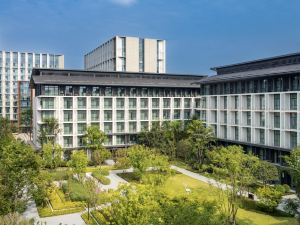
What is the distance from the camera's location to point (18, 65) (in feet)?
363

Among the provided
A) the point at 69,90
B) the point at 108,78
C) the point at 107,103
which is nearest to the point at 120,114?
the point at 107,103

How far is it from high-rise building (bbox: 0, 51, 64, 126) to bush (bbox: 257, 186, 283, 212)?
88.2 meters

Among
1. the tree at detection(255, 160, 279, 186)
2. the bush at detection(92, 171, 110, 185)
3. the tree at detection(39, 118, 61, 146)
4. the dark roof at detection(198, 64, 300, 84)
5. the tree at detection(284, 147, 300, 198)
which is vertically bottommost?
the bush at detection(92, 171, 110, 185)

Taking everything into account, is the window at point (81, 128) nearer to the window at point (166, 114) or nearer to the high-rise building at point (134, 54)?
the window at point (166, 114)

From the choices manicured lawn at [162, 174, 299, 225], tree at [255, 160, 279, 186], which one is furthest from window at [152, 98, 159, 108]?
tree at [255, 160, 279, 186]

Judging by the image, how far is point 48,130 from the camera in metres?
50.9

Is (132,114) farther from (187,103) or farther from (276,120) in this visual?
(276,120)

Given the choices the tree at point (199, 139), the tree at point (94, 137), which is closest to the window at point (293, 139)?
the tree at point (199, 139)

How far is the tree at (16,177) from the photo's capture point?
82.9ft

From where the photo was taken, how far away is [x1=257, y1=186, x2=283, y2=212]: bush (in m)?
30.2

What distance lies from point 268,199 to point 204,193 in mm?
7431

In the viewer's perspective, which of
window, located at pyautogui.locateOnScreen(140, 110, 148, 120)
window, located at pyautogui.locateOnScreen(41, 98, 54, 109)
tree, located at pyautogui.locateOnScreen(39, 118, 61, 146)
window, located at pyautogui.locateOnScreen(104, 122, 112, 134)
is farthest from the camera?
window, located at pyautogui.locateOnScreen(140, 110, 148, 120)

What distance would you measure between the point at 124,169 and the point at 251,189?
20.1 meters

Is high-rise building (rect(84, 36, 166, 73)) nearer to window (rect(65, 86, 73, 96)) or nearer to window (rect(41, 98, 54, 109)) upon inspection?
window (rect(65, 86, 73, 96))
